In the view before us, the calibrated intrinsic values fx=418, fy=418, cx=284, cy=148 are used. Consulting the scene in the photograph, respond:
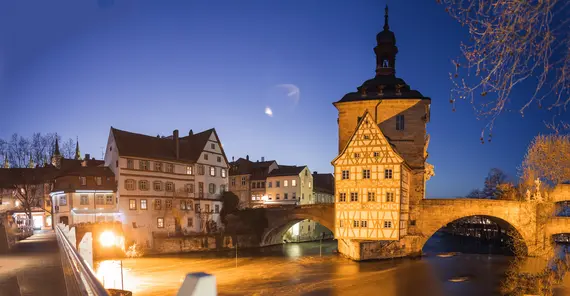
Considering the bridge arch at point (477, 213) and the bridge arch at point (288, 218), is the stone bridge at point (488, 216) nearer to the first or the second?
the bridge arch at point (477, 213)

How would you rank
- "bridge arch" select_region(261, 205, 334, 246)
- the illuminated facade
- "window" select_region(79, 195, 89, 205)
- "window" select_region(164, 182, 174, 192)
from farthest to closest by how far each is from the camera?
"window" select_region(164, 182, 174, 192), "bridge arch" select_region(261, 205, 334, 246), the illuminated facade, "window" select_region(79, 195, 89, 205)

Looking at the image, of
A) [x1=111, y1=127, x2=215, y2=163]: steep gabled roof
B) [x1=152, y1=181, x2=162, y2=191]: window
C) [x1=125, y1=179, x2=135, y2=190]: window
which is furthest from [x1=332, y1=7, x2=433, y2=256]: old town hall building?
[x1=125, y1=179, x2=135, y2=190]: window

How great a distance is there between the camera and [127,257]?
122 ft

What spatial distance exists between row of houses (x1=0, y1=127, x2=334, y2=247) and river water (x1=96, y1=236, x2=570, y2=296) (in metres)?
4.98

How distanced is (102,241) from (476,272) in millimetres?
30997

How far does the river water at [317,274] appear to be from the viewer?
85.4 ft

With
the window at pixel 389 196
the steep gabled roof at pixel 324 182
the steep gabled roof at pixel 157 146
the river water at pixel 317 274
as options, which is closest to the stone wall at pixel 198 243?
the river water at pixel 317 274

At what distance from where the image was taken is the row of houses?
39.0m

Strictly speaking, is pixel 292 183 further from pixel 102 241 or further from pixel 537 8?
pixel 537 8

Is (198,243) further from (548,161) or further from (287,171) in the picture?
(548,161)

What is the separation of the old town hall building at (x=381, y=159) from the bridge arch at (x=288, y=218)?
3.19 metres

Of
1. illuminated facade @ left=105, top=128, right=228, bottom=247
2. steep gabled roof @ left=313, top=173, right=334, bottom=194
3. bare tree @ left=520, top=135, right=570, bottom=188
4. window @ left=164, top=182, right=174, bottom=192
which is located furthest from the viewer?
steep gabled roof @ left=313, top=173, right=334, bottom=194

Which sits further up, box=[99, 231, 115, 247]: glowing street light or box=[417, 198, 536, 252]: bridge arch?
box=[417, 198, 536, 252]: bridge arch

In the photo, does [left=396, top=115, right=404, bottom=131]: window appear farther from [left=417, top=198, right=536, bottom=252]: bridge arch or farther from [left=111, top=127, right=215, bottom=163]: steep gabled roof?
[left=111, top=127, right=215, bottom=163]: steep gabled roof
